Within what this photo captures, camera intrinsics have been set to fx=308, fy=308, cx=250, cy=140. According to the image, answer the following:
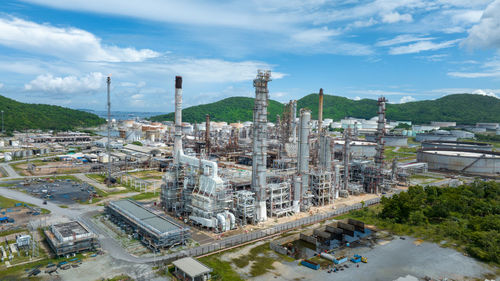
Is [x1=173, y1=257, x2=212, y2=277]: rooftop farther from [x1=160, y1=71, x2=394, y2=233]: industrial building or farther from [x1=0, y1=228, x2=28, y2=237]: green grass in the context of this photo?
[x1=0, y1=228, x2=28, y2=237]: green grass

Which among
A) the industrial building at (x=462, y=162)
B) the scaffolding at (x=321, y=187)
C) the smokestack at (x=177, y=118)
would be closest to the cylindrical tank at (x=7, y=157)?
the smokestack at (x=177, y=118)

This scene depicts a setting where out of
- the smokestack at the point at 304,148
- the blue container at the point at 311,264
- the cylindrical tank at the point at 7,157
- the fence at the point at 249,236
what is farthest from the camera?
the cylindrical tank at the point at 7,157

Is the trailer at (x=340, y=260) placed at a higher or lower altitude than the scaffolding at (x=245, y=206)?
lower

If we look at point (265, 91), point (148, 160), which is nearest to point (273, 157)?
point (148, 160)

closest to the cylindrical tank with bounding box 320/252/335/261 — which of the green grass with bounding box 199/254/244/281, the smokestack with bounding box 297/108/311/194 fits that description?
the green grass with bounding box 199/254/244/281

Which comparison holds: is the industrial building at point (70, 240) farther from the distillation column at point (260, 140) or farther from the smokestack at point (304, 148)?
the smokestack at point (304, 148)
